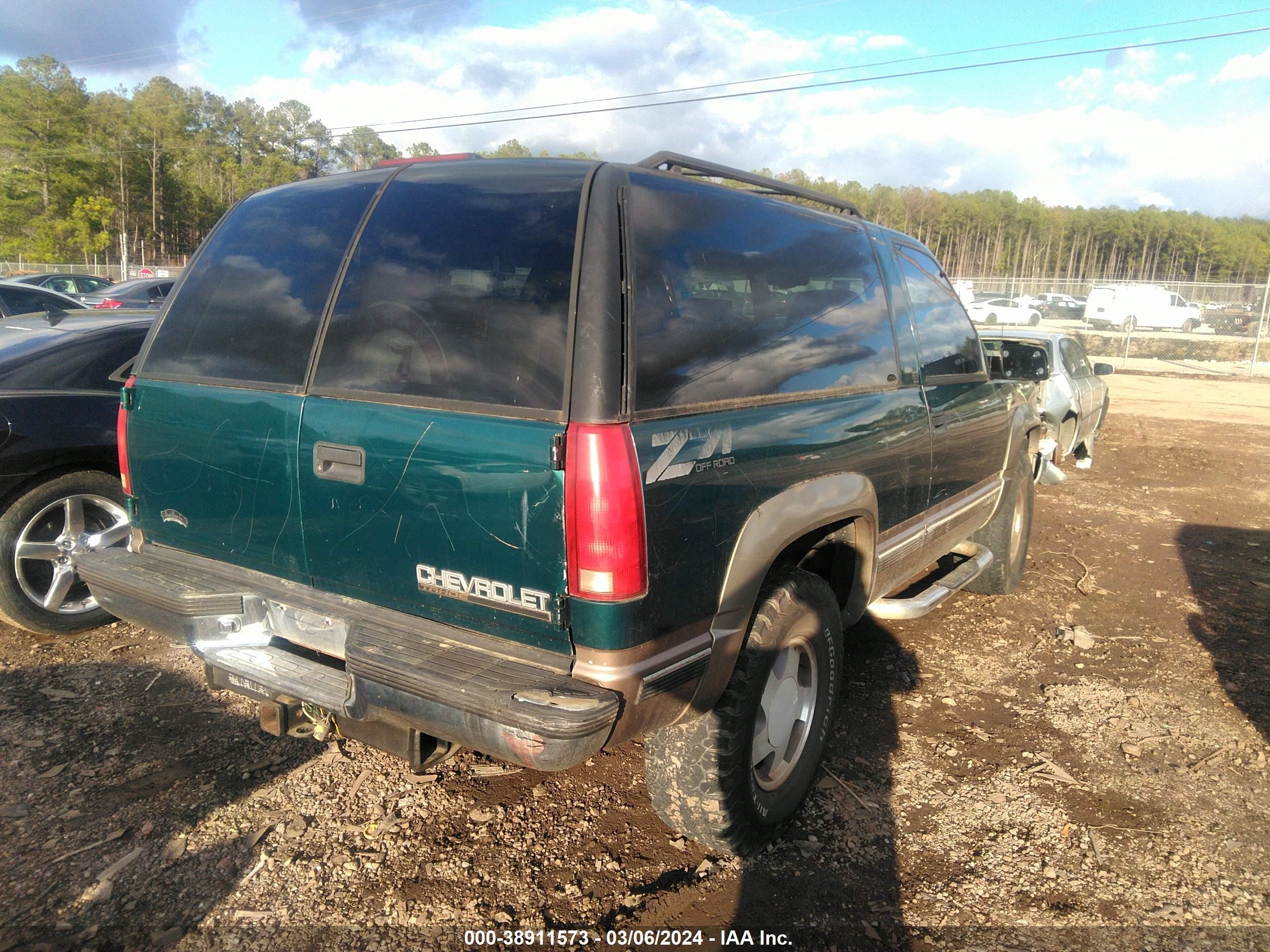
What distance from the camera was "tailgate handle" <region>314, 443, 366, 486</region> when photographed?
7.72 feet

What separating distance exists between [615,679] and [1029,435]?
4.49 metres

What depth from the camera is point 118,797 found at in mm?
2986

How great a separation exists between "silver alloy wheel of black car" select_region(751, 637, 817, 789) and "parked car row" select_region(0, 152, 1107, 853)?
0.04 ft

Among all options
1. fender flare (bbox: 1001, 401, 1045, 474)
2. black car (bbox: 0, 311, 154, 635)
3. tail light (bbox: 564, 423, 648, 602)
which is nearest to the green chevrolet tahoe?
tail light (bbox: 564, 423, 648, 602)

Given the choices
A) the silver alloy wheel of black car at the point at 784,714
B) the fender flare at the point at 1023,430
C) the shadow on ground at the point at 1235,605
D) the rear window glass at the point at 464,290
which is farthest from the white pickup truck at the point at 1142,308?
the rear window glass at the point at 464,290

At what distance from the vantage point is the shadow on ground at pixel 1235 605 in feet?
13.9

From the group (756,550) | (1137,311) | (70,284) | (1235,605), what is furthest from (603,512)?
(1137,311)

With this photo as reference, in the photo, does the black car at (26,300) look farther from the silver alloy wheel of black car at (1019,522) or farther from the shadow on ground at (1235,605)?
the shadow on ground at (1235,605)

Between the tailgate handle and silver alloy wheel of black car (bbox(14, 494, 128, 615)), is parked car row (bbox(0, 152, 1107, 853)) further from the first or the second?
silver alloy wheel of black car (bbox(14, 494, 128, 615))

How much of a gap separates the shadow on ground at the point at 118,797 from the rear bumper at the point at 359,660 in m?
0.59

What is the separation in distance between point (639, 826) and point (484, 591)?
4.28ft

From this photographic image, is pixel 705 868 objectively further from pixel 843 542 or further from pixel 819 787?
pixel 843 542

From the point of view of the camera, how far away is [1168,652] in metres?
4.69

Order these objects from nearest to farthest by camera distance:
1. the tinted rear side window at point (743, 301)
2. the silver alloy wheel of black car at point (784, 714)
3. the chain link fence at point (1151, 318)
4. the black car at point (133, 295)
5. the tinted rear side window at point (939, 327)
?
the tinted rear side window at point (743, 301)
the silver alloy wheel of black car at point (784, 714)
the tinted rear side window at point (939, 327)
the black car at point (133, 295)
the chain link fence at point (1151, 318)
